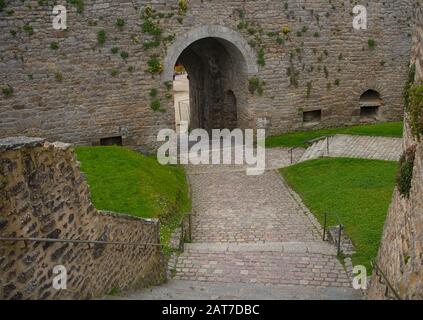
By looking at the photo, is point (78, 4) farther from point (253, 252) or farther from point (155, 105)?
point (253, 252)

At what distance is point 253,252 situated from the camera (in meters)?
9.68

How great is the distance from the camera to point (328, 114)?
63.5 ft

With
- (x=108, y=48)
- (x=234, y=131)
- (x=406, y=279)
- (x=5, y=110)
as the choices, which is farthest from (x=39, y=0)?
(x=406, y=279)

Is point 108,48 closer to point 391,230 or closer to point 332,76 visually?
point 332,76

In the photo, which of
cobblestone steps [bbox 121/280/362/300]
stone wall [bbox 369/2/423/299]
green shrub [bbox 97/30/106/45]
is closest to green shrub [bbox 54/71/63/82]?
green shrub [bbox 97/30/106/45]

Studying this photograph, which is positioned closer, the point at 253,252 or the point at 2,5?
the point at 253,252

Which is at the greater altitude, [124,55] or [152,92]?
[124,55]

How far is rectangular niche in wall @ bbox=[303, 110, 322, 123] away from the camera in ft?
63.2

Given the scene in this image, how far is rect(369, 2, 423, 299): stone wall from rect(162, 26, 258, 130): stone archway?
10.4m

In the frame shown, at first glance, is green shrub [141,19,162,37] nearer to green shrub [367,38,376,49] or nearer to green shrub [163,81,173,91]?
green shrub [163,81,173,91]

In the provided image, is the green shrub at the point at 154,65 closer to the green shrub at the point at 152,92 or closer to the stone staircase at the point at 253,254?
the green shrub at the point at 152,92

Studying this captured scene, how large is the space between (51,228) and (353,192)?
9.18m

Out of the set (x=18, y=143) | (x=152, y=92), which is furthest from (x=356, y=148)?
(x=18, y=143)

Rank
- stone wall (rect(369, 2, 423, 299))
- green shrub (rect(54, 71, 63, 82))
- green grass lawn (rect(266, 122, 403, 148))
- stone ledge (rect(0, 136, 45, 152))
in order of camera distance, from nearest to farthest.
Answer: stone ledge (rect(0, 136, 45, 152)) → stone wall (rect(369, 2, 423, 299)) → green shrub (rect(54, 71, 63, 82)) → green grass lawn (rect(266, 122, 403, 148))
